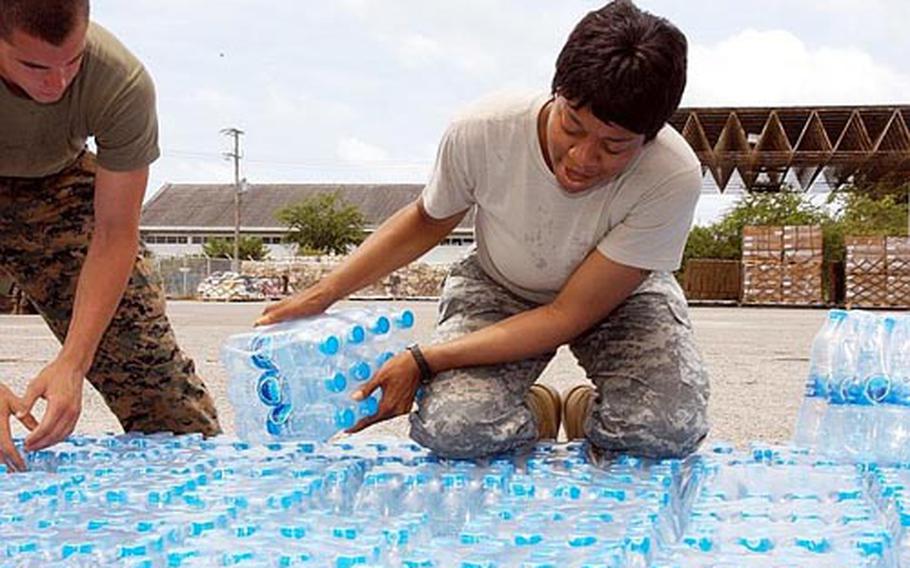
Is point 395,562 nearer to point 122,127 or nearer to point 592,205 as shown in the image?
point 592,205

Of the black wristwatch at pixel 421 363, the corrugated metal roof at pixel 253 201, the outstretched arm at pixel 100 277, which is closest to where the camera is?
the outstretched arm at pixel 100 277

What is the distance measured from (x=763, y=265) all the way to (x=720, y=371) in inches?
614

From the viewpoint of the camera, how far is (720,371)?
20.4 ft

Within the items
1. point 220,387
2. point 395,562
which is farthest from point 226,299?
point 395,562

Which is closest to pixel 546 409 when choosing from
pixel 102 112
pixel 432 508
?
pixel 432 508

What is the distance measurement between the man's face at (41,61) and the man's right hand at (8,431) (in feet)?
2.14

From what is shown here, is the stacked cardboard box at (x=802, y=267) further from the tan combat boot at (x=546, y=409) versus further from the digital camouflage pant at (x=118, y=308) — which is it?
the digital camouflage pant at (x=118, y=308)

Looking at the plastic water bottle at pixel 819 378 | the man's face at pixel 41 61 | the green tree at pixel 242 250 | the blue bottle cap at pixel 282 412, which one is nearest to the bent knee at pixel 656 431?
the plastic water bottle at pixel 819 378

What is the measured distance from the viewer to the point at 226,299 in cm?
2580

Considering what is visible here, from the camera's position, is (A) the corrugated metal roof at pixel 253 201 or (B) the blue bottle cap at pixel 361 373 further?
(A) the corrugated metal roof at pixel 253 201

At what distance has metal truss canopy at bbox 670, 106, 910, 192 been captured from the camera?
23609 mm

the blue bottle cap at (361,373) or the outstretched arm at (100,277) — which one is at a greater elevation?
the outstretched arm at (100,277)

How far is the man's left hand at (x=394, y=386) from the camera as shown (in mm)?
2373

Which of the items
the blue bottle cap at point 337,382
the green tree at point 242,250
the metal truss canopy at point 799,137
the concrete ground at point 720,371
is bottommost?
the concrete ground at point 720,371
